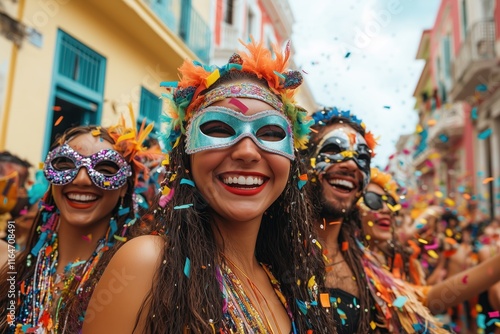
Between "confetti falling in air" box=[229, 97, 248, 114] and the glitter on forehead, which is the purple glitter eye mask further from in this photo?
"confetti falling in air" box=[229, 97, 248, 114]

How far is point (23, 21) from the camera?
4973mm

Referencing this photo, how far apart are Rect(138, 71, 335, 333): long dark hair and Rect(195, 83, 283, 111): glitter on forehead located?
63mm

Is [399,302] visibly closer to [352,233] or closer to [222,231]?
[352,233]

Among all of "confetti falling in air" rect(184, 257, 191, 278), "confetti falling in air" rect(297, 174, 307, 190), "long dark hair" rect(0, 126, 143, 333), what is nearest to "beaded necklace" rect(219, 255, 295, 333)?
"confetti falling in air" rect(184, 257, 191, 278)

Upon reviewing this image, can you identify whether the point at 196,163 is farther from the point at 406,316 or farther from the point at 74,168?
the point at 406,316

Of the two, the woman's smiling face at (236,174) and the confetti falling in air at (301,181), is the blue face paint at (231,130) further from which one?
the confetti falling in air at (301,181)

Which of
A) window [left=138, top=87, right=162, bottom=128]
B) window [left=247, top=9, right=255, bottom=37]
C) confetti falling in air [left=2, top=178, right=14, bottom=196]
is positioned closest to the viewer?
confetti falling in air [left=2, top=178, right=14, bottom=196]

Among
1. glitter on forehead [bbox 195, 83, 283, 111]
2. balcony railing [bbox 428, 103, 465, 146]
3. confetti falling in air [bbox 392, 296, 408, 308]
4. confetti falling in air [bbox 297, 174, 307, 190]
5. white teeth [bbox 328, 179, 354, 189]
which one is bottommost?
confetti falling in air [bbox 392, 296, 408, 308]

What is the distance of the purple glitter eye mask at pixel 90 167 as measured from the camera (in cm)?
211

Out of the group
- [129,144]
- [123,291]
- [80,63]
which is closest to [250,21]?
[80,63]

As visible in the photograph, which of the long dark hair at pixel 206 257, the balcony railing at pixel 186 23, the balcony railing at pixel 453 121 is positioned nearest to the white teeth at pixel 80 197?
the long dark hair at pixel 206 257

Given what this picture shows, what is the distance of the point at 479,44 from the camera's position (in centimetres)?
1311

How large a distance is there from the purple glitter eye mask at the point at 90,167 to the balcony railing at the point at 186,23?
625 centimetres

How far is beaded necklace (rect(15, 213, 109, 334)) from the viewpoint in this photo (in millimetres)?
1863
